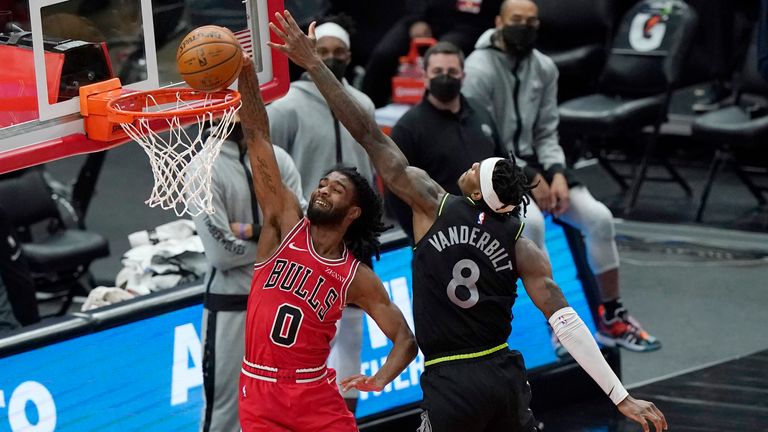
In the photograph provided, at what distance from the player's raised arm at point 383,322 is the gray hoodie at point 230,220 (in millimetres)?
748

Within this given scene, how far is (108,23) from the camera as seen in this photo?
229 inches

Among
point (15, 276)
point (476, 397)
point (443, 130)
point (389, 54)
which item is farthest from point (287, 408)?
point (389, 54)

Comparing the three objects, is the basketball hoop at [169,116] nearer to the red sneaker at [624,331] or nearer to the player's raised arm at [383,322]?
the player's raised arm at [383,322]

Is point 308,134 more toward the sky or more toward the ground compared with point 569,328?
more toward the sky

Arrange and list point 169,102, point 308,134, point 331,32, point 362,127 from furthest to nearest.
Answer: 1. point 331,32
2. point 308,134
3. point 362,127
4. point 169,102

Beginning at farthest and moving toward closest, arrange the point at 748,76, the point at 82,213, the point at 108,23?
1. the point at 748,76
2. the point at 82,213
3. the point at 108,23

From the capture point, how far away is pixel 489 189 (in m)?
5.70

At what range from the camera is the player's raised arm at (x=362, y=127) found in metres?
5.73

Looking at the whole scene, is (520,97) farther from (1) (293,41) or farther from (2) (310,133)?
(1) (293,41)

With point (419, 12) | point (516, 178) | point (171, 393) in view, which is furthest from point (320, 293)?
point (419, 12)

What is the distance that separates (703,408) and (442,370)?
105 inches

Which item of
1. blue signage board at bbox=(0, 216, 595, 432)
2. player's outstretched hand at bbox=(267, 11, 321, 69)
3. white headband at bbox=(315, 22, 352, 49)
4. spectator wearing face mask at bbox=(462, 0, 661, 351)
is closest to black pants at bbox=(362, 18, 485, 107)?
spectator wearing face mask at bbox=(462, 0, 661, 351)

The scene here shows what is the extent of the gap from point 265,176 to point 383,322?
0.83 meters

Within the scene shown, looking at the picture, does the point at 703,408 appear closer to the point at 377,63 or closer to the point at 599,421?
Answer: the point at 599,421
